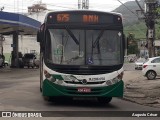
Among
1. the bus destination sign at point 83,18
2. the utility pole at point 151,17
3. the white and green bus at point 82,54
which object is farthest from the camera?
the utility pole at point 151,17

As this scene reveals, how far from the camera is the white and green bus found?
14.4 meters

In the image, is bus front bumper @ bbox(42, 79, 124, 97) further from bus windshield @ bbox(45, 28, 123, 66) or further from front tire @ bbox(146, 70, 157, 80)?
front tire @ bbox(146, 70, 157, 80)

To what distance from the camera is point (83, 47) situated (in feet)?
48.2

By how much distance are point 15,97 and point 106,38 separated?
497cm

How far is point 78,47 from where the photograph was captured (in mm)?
14703

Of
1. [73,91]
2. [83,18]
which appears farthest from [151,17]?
[73,91]

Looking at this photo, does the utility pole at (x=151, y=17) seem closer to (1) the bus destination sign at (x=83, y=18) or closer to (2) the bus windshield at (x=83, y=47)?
(1) the bus destination sign at (x=83, y=18)

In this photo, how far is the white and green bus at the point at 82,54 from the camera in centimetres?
1435

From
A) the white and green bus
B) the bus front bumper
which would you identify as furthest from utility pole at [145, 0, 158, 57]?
the bus front bumper

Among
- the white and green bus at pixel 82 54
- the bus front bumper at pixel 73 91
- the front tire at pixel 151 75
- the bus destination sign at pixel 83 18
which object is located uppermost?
the bus destination sign at pixel 83 18

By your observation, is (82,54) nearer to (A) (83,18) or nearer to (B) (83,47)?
(B) (83,47)

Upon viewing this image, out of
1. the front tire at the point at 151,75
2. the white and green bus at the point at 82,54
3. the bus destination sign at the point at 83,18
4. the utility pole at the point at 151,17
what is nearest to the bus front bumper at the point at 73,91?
the white and green bus at the point at 82,54

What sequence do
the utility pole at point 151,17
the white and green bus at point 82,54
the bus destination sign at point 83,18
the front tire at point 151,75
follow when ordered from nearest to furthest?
the white and green bus at point 82,54 < the bus destination sign at point 83,18 < the front tire at point 151,75 < the utility pole at point 151,17

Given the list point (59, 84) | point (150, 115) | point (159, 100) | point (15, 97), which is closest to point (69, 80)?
point (59, 84)
